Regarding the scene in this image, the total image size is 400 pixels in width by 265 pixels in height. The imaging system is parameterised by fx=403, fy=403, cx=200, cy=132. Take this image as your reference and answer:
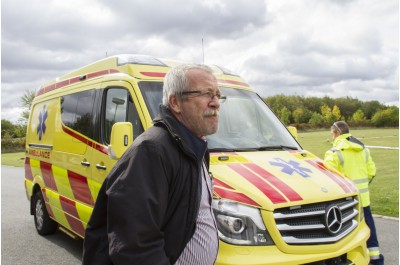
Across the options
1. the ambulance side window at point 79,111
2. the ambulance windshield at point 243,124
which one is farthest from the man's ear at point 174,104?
the ambulance side window at point 79,111

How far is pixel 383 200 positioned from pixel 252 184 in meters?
7.27

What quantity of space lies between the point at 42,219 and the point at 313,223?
16.6 feet

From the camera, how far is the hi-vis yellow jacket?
5.26m

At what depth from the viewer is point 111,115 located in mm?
4684

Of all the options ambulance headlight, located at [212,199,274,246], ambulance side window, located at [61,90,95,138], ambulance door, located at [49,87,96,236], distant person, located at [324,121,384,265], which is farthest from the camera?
distant person, located at [324,121,384,265]

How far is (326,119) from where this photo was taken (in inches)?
4587

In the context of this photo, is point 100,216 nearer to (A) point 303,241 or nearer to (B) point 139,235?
(B) point 139,235

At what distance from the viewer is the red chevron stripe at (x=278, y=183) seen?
321 cm

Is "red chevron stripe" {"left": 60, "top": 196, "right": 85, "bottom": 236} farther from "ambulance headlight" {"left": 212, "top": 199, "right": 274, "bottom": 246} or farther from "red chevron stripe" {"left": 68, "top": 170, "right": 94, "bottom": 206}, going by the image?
"ambulance headlight" {"left": 212, "top": 199, "right": 274, "bottom": 246}

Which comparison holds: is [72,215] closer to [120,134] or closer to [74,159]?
[74,159]

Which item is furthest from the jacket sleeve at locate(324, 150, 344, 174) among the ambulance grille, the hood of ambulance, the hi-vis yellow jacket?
the ambulance grille

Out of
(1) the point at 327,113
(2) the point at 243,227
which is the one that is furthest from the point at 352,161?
(1) the point at 327,113

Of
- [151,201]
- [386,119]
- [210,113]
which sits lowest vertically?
[386,119]

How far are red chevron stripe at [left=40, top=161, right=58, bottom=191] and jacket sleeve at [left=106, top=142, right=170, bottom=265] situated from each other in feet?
15.2
